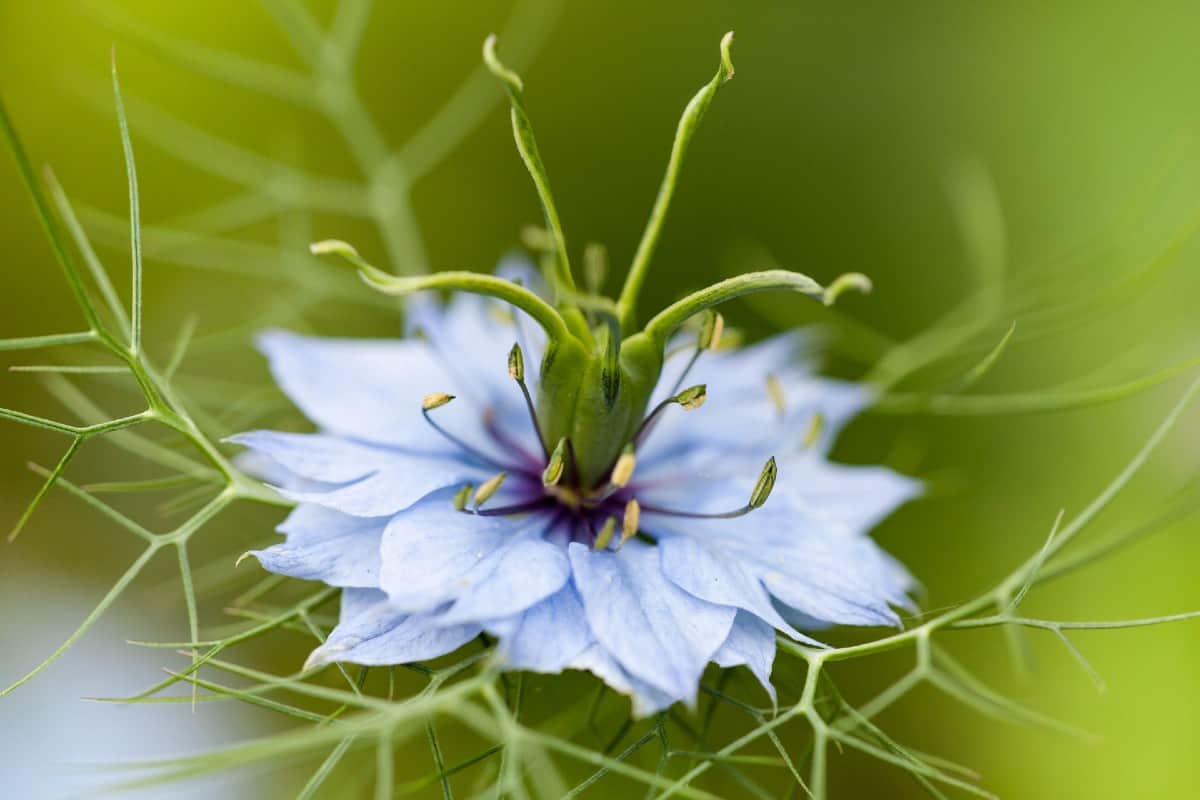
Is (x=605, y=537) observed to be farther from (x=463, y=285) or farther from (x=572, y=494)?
(x=463, y=285)

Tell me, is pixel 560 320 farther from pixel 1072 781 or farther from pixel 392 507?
pixel 1072 781

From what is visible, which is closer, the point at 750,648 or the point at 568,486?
the point at 750,648

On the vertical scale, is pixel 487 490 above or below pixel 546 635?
above

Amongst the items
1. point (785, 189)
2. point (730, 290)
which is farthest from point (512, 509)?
point (785, 189)

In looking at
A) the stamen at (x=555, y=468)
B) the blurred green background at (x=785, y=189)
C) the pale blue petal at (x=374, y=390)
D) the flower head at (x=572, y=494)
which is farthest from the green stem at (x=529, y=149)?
the blurred green background at (x=785, y=189)

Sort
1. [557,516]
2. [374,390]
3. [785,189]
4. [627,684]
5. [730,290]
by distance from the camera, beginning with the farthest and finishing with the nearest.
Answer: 1. [785,189]
2. [374,390]
3. [557,516]
4. [730,290]
5. [627,684]

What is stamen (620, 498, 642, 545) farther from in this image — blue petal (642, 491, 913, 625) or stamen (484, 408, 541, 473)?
stamen (484, 408, 541, 473)

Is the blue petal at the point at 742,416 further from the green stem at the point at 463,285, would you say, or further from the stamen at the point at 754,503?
the green stem at the point at 463,285
